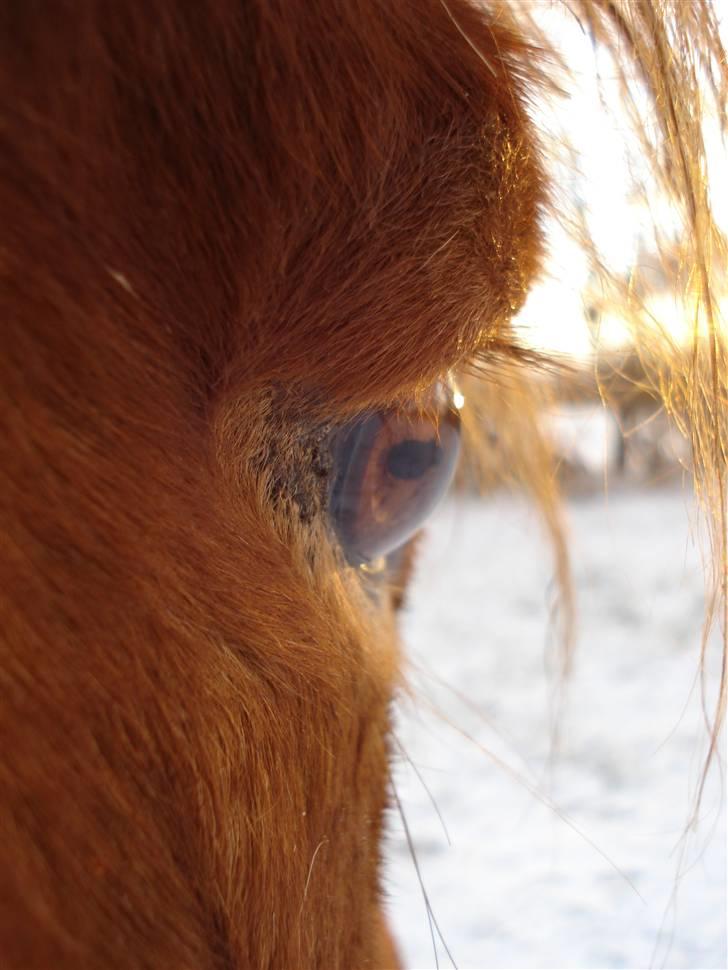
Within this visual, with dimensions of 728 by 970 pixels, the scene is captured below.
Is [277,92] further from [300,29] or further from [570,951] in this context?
[570,951]

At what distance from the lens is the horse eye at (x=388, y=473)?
1.59 ft

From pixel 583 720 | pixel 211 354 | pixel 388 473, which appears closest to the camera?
pixel 211 354

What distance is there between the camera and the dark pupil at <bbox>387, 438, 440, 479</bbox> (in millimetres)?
516

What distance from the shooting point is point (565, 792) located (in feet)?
3.66

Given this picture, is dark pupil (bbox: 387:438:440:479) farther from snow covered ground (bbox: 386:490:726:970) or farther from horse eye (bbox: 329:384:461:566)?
snow covered ground (bbox: 386:490:726:970)

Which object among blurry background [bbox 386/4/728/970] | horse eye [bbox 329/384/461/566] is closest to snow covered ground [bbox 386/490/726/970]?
blurry background [bbox 386/4/728/970]

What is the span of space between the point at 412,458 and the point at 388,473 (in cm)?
2

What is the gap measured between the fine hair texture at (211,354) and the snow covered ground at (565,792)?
8.8 inches

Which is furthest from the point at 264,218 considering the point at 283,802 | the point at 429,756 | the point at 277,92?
the point at 429,756

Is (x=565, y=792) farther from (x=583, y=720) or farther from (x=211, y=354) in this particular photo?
(x=211, y=354)

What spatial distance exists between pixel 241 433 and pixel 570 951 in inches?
24.8

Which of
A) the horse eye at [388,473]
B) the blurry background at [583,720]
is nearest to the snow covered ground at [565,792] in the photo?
the blurry background at [583,720]

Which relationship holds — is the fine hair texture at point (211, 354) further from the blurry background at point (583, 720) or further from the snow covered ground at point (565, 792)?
the snow covered ground at point (565, 792)

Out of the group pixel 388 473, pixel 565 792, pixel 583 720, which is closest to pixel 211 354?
pixel 388 473
